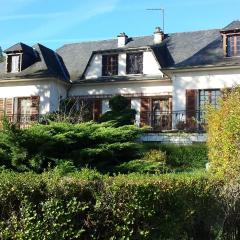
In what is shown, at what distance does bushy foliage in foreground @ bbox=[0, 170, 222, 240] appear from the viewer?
7090mm

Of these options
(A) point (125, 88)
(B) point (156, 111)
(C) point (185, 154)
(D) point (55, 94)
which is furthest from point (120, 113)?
(D) point (55, 94)

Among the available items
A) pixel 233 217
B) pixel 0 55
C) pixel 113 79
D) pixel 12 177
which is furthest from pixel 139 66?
pixel 0 55

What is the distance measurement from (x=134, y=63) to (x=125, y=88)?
1.54 metres

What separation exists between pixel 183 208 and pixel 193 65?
1970 centimetres

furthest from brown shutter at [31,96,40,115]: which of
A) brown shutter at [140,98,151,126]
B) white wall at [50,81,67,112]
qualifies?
brown shutter at [140,98,151,126]

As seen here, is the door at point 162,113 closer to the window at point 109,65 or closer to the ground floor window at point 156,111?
the ground floor window at point 156,111

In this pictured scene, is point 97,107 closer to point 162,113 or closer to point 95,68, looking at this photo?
point 95,68

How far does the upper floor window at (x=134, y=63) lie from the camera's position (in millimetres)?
29922

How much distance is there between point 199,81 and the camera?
1074 inches

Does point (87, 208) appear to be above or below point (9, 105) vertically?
below

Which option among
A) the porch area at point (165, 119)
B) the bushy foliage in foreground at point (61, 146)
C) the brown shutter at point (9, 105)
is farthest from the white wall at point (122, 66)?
the bushy foliage in foreground at point (61, 146)

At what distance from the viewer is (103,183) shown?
24.2 ft

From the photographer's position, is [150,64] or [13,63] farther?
[13,63]

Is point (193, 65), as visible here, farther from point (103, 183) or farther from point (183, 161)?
point (103, 183)
